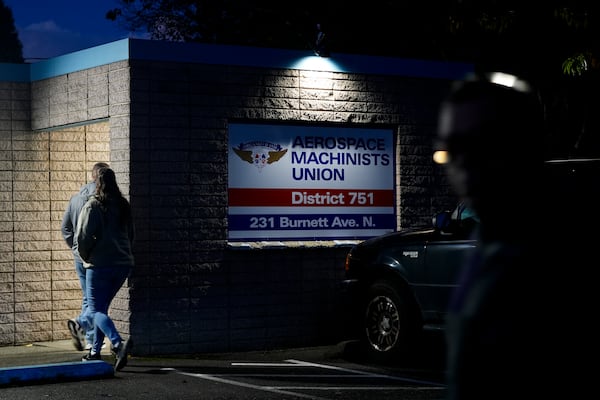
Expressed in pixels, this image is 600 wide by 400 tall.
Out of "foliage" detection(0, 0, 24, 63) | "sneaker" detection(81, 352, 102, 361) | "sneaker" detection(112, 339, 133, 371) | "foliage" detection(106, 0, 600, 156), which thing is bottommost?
"sneaker" detection(81, 352, 102, 361)

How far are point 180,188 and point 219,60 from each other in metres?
1.43

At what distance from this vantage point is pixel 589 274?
175 cm

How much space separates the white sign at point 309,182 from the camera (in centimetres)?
1301

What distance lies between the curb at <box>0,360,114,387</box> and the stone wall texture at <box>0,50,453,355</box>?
1741 millimetres

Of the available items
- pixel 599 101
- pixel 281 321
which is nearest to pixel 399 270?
pixel 281 321

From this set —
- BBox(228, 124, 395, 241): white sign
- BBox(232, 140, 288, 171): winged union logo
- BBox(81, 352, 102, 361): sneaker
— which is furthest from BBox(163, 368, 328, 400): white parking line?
BBox(232, 140, 288, 171): winged union logo

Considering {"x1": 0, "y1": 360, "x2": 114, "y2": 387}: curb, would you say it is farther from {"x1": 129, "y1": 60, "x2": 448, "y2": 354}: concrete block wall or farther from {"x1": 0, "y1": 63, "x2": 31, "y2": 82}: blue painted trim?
{"x1": 0, "y1": 63, "x2": 31, "y2": 82}: blue painted trim

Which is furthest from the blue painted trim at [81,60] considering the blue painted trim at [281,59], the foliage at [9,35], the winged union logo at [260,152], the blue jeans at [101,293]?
the foliage at [9,35]

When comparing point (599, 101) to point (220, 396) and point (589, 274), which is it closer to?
point (220, 396)

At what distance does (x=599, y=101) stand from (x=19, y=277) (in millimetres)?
11269

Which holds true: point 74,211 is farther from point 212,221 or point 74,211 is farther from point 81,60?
point 81,60

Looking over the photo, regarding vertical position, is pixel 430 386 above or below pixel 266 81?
below

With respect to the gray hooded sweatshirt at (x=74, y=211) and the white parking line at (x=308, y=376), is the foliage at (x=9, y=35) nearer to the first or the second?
the gray hooded sweatshirt at (x=74, y=211)

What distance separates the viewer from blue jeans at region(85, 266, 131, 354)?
427 inches
